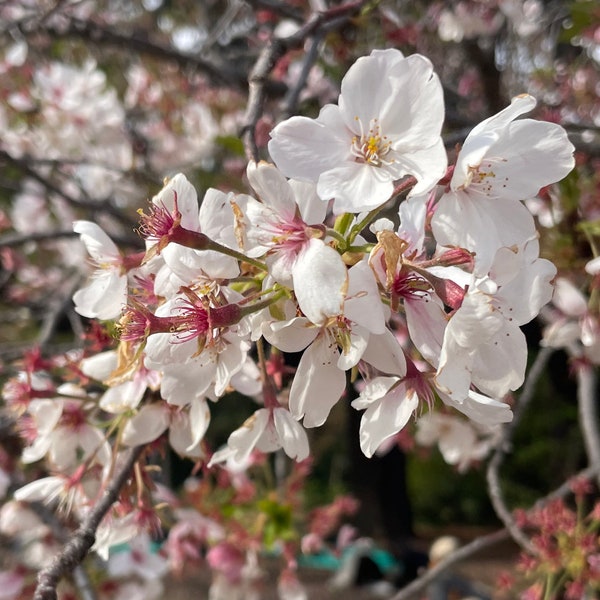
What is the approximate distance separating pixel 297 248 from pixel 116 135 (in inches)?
98.9

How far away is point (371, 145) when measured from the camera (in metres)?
0.66

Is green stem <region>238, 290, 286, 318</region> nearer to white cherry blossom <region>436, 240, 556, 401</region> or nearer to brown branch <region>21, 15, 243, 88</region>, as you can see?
white cherry blossom <region>436, 240, 556, 401</region>

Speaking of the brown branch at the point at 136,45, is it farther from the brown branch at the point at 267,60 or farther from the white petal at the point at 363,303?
the white petal at the point at 363,303

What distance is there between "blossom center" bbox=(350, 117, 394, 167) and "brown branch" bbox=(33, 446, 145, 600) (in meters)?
0.54

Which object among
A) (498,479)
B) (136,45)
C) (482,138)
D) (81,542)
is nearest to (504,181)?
(482,138)

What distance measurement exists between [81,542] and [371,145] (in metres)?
0.59

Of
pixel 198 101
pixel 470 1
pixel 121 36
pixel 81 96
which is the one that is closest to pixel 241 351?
pixel 121 36

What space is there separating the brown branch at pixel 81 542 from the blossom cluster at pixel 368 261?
0.23 meters

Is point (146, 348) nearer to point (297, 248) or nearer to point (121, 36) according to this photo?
point (297, 248)

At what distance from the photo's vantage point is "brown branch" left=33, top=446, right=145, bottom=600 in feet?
2.28

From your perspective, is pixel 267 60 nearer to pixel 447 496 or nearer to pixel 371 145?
pixel 371 145

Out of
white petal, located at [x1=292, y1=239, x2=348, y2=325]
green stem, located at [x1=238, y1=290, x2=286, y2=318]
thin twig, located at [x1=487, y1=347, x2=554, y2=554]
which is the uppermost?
white petal, located at [x1=292, y1=239, x2=348, y2=325]

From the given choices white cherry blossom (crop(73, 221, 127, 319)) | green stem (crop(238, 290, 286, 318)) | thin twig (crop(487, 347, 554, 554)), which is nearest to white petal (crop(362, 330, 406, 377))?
green stem (crop(238, 290, 286, 318))

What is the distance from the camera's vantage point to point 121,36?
212 centimetres
